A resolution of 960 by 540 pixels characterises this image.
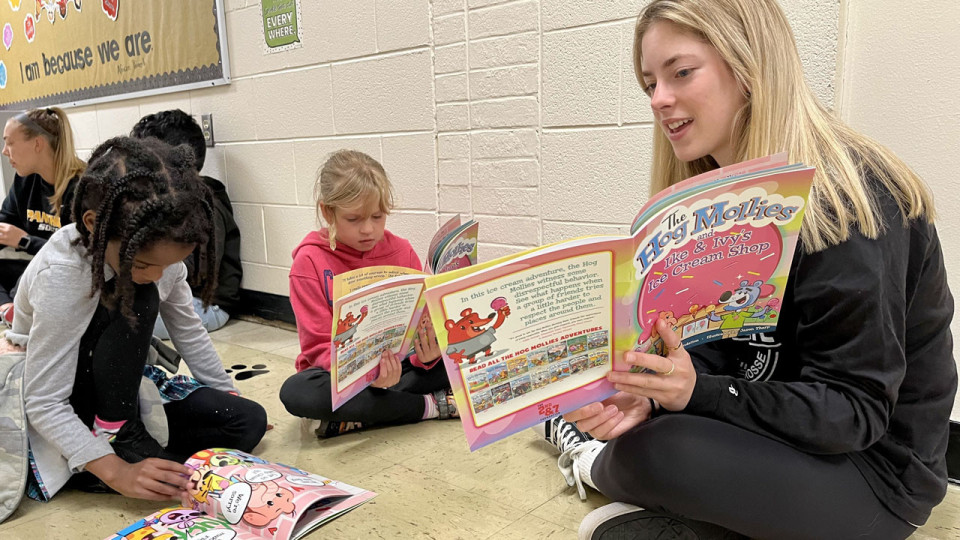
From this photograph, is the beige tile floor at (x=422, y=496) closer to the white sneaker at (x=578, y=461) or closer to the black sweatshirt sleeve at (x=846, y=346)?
the white sneaker at (x=578, y=461)

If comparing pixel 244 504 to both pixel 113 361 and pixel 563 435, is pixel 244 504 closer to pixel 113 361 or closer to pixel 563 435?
pixel 113 361

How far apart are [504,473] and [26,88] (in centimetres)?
359

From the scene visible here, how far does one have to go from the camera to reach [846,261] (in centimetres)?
72

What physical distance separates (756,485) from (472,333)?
410 mm

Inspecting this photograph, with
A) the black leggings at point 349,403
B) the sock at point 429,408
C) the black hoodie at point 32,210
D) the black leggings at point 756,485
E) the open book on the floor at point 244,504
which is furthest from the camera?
the black hoodie at point 32,210

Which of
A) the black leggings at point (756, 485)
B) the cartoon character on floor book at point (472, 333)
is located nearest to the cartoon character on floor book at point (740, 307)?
the black leggings at point (756, 485)

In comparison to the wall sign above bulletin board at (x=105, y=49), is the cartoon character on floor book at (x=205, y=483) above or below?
below

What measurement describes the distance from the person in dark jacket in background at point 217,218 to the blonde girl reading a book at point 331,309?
108 centimetres

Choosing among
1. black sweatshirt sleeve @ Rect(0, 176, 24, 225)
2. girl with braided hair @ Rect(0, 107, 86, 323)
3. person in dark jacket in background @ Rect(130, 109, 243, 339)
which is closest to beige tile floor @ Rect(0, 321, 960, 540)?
person in dark jacket in background @ Rect(130, 109, 243, 339)

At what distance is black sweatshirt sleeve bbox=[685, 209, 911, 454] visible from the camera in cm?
72

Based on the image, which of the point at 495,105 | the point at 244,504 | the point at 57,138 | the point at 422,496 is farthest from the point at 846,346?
the point at 57,138

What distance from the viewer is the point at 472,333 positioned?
0.71 metres

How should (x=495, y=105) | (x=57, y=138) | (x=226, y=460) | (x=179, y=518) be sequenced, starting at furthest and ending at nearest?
(x=57, y=138) < (x=495, y=105) < (x=226, y=460) < (x=179, y=518)

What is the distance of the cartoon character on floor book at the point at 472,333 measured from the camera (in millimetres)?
695
